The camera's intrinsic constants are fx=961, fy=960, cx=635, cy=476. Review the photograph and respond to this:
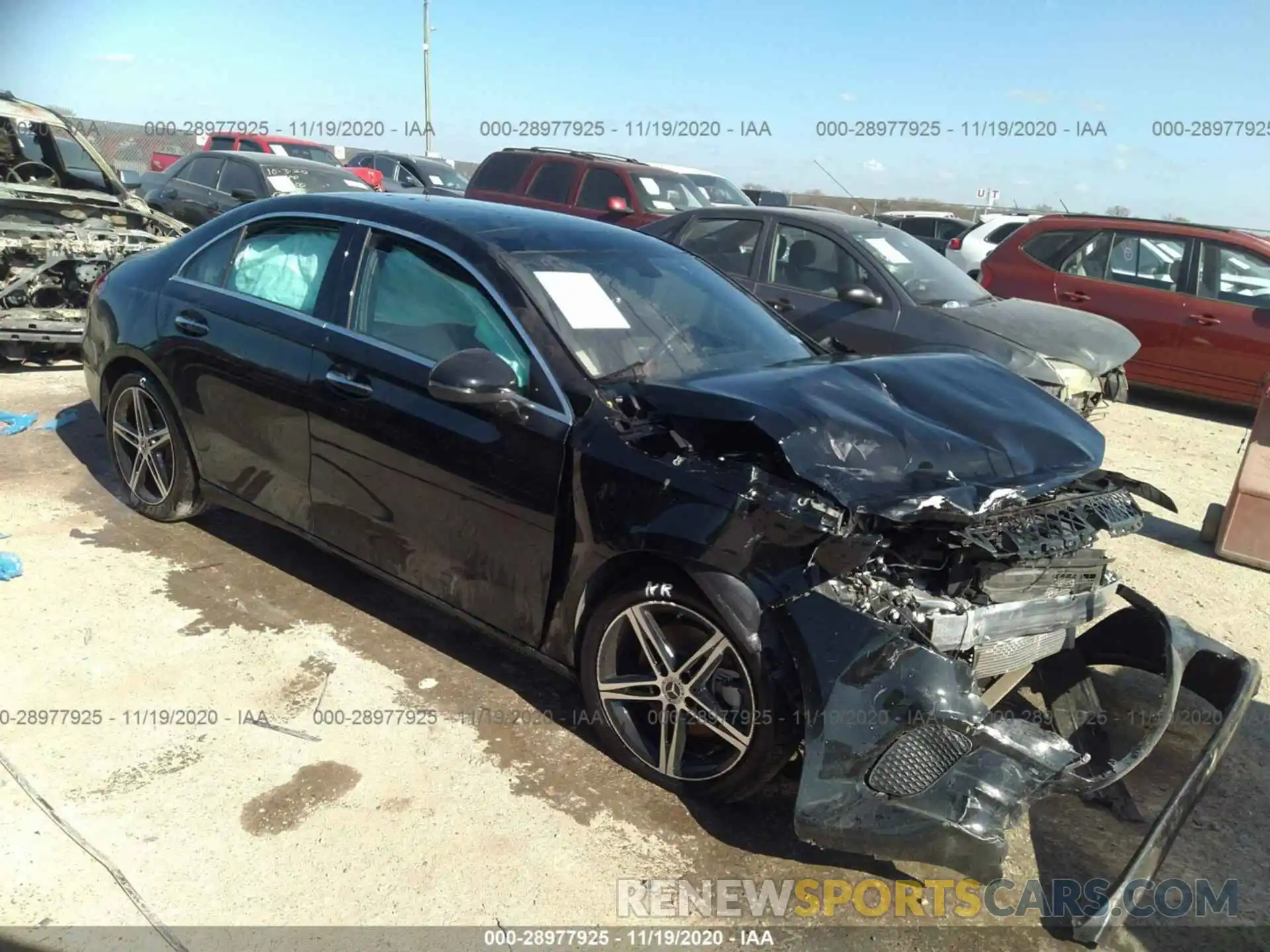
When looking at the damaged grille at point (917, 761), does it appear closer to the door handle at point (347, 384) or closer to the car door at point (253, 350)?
the door handle at point (347, 384)

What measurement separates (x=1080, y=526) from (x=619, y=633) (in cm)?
144

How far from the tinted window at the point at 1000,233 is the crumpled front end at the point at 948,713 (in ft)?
40.1

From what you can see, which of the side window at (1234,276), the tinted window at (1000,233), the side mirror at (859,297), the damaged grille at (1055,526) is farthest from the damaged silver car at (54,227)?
the tinted window at (1000,233)

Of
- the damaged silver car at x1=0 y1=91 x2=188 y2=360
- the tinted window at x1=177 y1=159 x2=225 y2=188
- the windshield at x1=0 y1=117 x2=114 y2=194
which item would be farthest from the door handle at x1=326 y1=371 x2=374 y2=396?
the tinted window at x1=177 y1=159 x2=225 y2=188

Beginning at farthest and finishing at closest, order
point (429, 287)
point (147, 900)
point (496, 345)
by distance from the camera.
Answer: point (429, 287) < point (496, 345) < point (147, 900)

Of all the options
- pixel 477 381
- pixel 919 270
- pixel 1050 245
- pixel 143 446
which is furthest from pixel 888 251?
pixel 143 446

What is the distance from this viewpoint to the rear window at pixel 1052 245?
9805 mm

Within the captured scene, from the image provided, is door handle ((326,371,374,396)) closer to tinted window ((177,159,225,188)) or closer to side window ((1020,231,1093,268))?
side window ((1020,231,1093,268))

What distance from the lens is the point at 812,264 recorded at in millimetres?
7488

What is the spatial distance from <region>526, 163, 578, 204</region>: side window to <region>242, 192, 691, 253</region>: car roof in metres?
7.69

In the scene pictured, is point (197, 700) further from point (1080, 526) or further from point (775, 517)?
point (1080, 526)

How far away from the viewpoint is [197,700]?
3.34 meters

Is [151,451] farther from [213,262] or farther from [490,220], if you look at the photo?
[490,220]

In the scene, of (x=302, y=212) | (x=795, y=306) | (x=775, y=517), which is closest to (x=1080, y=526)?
(x=775, y=517)
